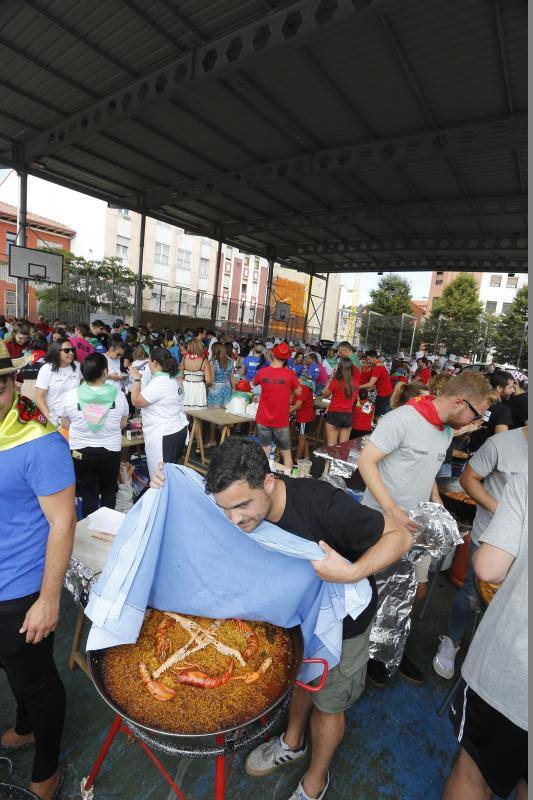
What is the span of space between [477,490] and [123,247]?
3611 centimetres

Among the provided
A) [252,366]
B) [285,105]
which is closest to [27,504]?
[252,366]

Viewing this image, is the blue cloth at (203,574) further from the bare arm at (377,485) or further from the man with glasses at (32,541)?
the bare arm at (377,485)

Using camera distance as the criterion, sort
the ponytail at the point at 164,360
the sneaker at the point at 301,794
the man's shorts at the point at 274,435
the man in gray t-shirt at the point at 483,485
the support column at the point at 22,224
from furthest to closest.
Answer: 1. the support column at the point at 22,224
2. the man's shorts at the point at 274,435
3. the ponytail at the point at 164,360
4. the man in gray t-shirt at the point at 483,485
5. the sneaker at the point at 301,794

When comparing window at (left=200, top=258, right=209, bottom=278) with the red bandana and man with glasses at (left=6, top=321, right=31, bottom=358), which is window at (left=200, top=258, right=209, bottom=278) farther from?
the red bandana

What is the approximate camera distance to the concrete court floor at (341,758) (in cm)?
187

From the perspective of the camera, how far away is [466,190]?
1212 centimetres

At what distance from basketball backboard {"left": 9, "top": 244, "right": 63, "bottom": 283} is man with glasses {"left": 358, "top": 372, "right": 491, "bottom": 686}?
13.9 meters

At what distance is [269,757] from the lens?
1975 millimetres

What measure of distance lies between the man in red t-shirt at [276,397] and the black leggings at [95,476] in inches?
80.6

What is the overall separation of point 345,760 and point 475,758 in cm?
94

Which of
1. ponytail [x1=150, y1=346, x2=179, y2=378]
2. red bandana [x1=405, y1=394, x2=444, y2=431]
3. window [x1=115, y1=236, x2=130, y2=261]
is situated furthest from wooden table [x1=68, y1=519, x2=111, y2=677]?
window [x1=115, y1=236, x2=130, y2=261]

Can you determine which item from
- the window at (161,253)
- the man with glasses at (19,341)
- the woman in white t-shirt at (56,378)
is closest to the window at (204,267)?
the window at (161,253)

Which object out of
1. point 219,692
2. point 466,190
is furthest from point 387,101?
point 219,692

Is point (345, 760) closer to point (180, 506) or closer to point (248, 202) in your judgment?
point (180, 506)
